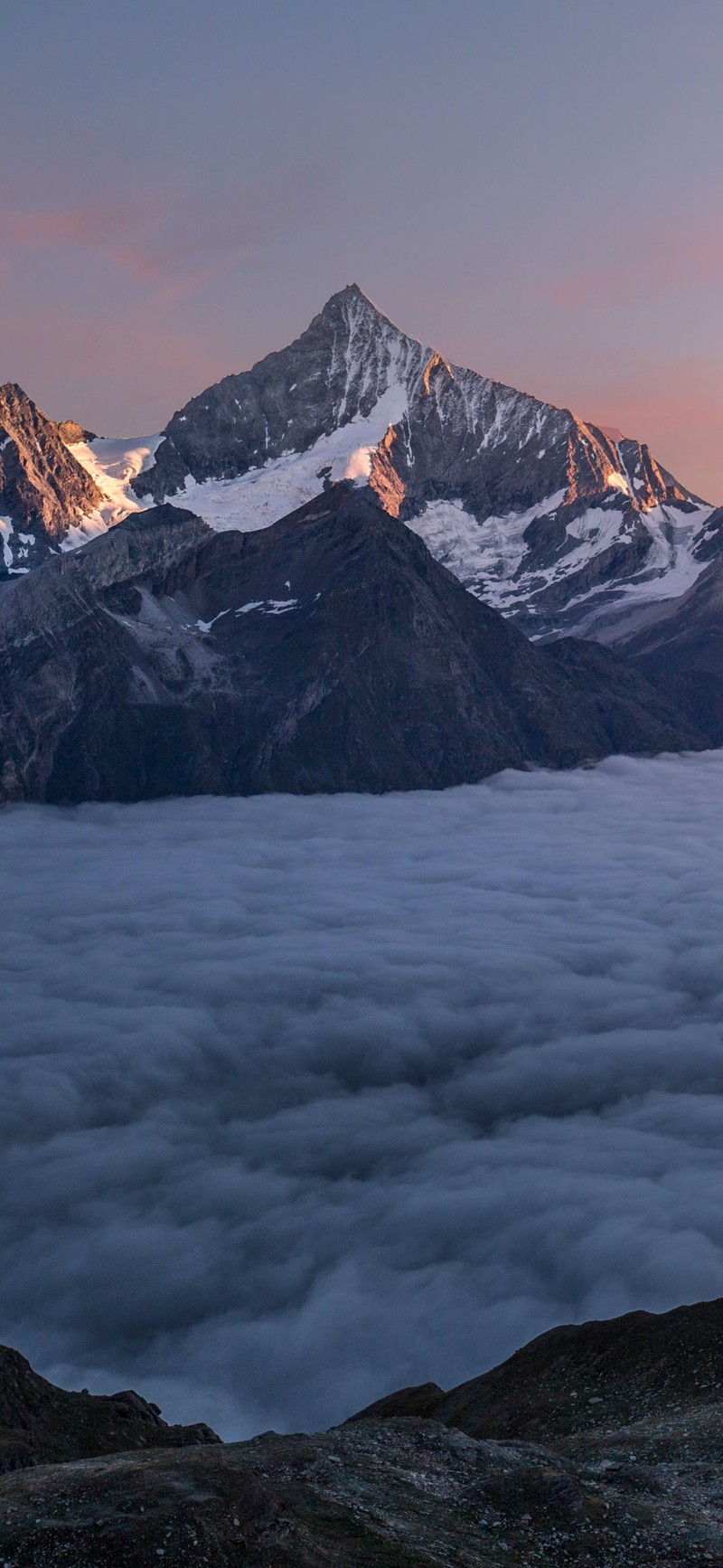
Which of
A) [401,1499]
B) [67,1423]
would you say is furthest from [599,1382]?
[67,1423]

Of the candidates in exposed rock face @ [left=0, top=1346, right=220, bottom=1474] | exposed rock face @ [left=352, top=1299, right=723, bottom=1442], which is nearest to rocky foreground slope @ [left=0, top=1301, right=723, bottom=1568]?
exposed rock face @ [left=352, top=1299, right=723, bottom=1442]

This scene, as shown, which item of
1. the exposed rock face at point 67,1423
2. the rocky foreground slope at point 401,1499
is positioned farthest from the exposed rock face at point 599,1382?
the exposed rock face at point 67,1423

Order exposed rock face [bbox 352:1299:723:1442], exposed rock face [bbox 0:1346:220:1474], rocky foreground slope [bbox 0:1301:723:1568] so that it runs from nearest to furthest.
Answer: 1. rocky foreground slope [bbox 0:1301:723:1568]
2. exposed rock face [bbox 0:1346:220:1474]
3. exposed rock face [bbox 352:1299:723:1442]

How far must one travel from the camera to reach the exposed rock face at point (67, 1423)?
244 feet

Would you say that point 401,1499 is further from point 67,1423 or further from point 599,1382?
point 67,1423

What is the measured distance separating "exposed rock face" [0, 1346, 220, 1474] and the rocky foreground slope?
13.8m

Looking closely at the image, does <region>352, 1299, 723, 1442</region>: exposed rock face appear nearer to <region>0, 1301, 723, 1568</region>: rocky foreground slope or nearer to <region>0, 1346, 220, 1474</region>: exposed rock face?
<region>0, 1301, 723, 1568</region>: rocky foreground slope

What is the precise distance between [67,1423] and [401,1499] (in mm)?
29751

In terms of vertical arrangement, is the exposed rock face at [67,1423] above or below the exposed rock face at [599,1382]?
above

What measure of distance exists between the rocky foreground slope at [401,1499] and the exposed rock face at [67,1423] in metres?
13.8

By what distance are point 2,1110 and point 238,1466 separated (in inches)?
6020

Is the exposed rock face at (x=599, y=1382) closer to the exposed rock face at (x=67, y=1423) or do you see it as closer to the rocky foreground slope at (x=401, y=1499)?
the rocky foreground slope at (x=401, y=1499)

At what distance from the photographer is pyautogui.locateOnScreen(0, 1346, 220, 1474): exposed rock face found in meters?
74.4

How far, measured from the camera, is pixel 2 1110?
199 metres
